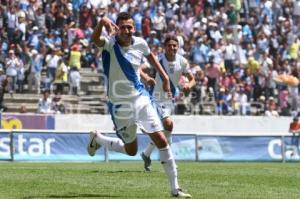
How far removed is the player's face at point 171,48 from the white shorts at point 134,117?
497 cm

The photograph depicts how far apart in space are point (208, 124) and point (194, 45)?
13.0ft

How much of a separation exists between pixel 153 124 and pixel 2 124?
18.7m

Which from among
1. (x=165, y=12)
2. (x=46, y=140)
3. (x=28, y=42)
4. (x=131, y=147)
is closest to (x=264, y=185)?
(x=131, y=147)

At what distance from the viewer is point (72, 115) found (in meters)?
33.0

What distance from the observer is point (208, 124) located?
116 ft

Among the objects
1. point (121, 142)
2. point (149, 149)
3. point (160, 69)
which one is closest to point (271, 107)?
point (149, 149)

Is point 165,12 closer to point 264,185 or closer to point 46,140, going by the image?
point 46,140

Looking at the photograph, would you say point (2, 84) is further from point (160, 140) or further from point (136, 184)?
point (160, 140)

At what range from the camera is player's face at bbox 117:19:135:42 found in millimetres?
13344

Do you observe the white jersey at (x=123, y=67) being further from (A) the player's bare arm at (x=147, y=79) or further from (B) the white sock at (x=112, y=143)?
(B) the white sock at (x=112, y=143)

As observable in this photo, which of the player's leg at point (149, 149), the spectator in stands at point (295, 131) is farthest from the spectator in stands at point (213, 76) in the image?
the player's leg at point (149, 149)

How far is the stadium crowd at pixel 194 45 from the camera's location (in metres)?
33.2

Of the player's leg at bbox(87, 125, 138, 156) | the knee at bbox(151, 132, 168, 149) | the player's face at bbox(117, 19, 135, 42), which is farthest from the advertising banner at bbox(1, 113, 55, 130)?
the knee at bbox(151, 132, 168, 149)

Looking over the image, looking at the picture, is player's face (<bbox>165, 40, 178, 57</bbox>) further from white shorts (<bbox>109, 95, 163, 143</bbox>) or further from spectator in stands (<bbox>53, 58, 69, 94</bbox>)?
spectator in stands (<bbox>53, 58, 69, 94</bbox>)
